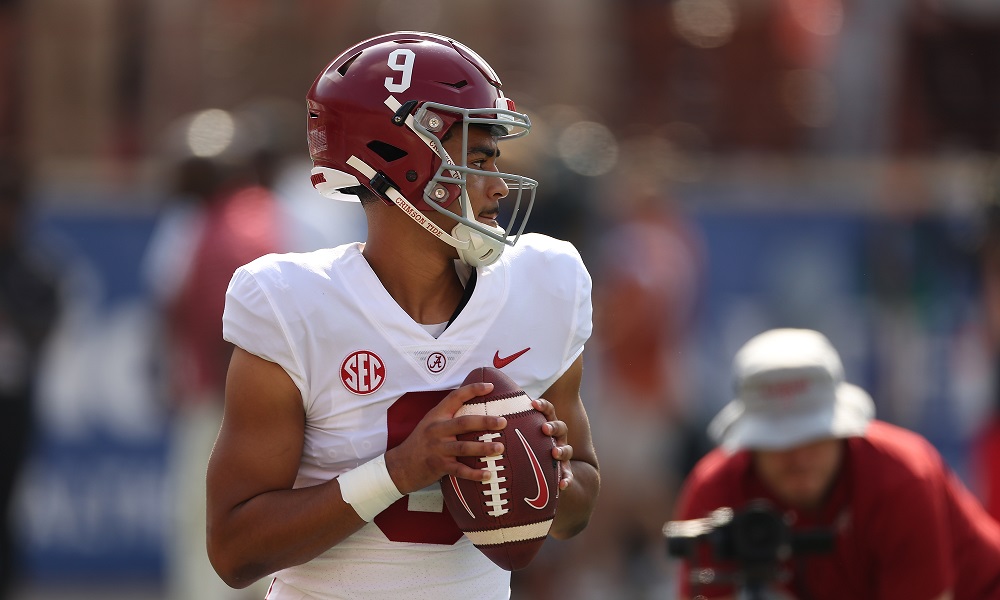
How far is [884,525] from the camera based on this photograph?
3.66 metres

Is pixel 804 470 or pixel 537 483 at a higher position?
pixel 537 483

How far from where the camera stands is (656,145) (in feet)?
26.6

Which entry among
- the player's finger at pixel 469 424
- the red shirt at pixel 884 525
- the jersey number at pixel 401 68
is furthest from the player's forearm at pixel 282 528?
the red shirt at pixel 884 525

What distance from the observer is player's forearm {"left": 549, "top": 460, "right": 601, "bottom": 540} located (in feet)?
8.89

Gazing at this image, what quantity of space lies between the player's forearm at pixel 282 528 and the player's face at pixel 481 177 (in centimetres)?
55

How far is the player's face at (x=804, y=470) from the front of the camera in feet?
12.5

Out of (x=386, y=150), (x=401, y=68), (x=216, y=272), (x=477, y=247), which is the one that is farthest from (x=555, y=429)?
(x=216, y=272)

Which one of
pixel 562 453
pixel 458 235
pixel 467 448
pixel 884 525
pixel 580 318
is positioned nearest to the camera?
pixel 467 448

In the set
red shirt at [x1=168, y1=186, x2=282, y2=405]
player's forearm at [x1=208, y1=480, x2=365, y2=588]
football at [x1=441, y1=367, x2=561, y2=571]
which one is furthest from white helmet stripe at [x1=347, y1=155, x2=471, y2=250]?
red shirt at [x1=168, y1=186, x2=282, y2=405]

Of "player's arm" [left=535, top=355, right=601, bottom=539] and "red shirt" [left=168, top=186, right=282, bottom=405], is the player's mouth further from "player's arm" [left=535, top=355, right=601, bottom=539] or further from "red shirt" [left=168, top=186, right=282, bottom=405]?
"red shirt" [left=168, top=186, right=282, bottom=405]

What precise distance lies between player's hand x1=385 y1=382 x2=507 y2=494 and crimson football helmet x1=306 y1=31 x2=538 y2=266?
1.06ft

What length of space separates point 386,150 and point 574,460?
2.26 feet

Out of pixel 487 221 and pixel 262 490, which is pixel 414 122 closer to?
pixel 487 221

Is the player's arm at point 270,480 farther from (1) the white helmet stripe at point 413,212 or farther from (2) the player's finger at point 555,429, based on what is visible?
(1) the white helmet stripe at point 413,212
